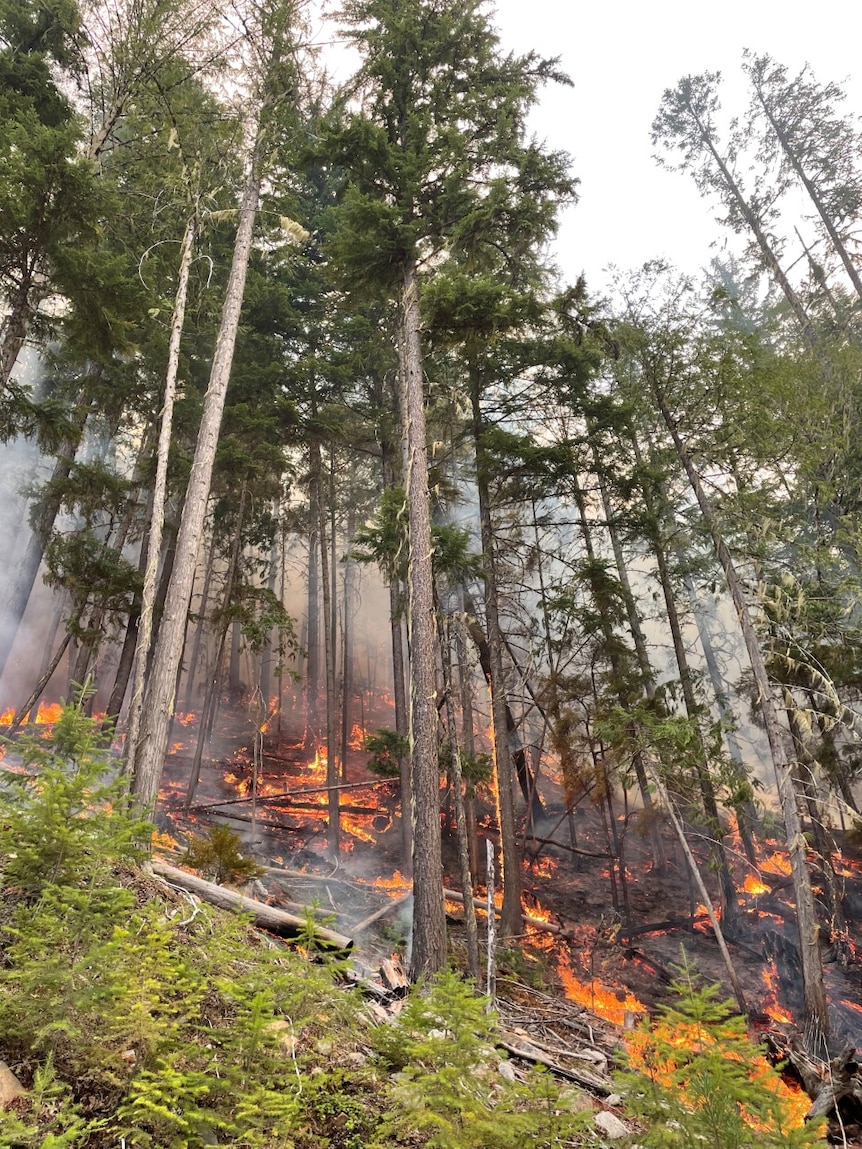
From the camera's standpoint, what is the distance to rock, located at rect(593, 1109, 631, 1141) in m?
3.42

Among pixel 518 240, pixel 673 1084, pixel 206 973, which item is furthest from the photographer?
pixel 518 240

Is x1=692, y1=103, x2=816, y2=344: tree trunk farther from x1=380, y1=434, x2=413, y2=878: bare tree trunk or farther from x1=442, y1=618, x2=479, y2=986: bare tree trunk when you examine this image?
x1=442, y1=618, x2=479, y2=986: bare tree trunk

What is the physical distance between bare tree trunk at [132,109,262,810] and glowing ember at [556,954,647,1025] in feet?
29.2

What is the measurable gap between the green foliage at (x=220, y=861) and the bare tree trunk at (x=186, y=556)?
1.37 meters

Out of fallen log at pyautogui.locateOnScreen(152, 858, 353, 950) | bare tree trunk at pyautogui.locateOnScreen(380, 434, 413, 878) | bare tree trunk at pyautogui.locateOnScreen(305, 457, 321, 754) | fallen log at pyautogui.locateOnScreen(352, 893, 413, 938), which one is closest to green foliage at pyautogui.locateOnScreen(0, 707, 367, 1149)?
fallen log at pyautogui.locateOnScreen(152, 858, 353, 950)

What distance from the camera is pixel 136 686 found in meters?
8.01

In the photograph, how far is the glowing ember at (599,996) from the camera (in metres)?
10.7

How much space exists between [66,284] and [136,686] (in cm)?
682

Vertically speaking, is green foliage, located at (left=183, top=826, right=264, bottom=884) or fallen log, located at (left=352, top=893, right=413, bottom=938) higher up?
green foliage, located at (left=183, top=826, right=264, bottom=884)

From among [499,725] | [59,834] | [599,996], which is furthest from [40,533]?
[599,996]

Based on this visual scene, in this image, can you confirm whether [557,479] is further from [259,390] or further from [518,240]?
[259,390]

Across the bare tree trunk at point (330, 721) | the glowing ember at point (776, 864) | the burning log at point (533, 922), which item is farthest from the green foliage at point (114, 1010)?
the glowing ember at point (776, 864)

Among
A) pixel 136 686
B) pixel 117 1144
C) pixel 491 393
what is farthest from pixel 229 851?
pixel 491 393

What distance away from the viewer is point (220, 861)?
26.5 ft
